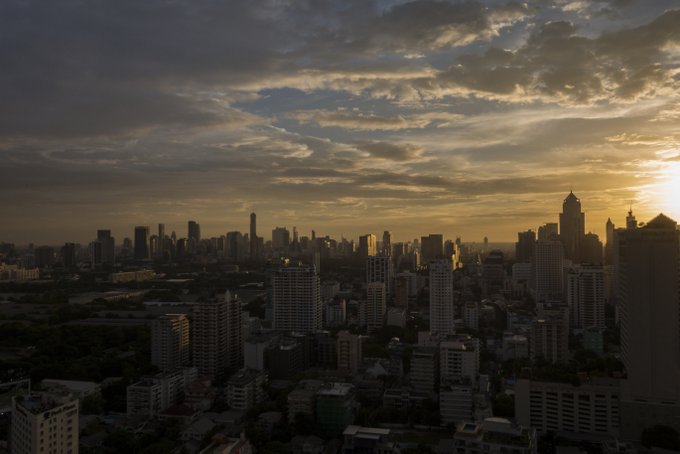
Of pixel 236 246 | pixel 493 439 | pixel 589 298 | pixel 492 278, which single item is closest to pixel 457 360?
pixel 493 439

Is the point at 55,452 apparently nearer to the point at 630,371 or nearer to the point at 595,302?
the point at 630,371

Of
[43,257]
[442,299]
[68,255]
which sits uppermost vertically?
[68,255]

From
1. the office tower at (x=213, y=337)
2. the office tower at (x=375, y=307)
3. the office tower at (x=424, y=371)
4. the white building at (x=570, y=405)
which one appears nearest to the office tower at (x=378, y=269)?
the office tower at (x=375, y=307)

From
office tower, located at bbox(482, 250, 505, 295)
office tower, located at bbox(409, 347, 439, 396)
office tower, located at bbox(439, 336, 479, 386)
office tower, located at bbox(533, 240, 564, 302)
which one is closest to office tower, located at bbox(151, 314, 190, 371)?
office tower, located at bbox(409, 347, 439, 396)

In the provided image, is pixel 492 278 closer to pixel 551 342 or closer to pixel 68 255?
pixel 551 342

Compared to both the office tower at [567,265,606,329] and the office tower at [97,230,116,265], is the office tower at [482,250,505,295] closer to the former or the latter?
the office tower at [567,265,606,329]

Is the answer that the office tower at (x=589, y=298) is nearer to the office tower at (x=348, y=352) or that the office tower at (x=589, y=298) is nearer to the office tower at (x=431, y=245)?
the office tower at (x=348, y=352)

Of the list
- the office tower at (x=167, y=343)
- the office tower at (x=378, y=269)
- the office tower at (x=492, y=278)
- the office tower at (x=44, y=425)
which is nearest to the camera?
the office tower at (x=44, y=425)
